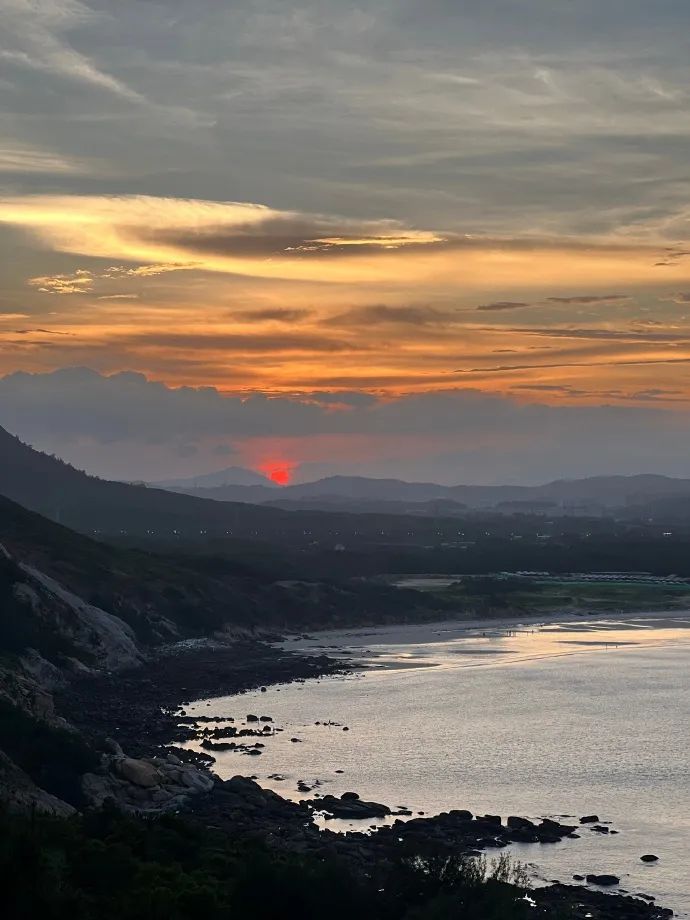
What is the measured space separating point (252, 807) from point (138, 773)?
6947 mm

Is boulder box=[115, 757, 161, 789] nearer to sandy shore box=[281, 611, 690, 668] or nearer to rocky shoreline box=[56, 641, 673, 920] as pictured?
rocky shoreline box=[56, 641, 673, 920]

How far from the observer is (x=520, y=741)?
8706cm

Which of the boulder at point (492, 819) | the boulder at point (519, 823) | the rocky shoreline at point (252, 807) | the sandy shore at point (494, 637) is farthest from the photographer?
the sandy shore at point (494, 637)

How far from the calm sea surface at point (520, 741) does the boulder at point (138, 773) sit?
8.03 metres

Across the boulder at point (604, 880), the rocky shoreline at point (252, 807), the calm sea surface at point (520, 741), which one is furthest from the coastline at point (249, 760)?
the calm sea surface at point (520, 741)

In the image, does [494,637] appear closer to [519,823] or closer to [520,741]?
[520,741]

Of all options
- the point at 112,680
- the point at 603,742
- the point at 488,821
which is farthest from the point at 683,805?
the point at 112,680

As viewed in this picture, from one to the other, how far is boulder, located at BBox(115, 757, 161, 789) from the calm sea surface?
803 cm

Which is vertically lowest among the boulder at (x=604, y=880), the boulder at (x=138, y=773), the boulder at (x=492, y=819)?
the boulder at (x=604, y=880)

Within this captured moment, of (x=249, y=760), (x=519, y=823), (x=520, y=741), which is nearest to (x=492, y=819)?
(x=519, y=823)

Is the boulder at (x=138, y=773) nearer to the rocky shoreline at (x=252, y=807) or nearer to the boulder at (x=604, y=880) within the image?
the rocky shoreline at (x=252, y=807)

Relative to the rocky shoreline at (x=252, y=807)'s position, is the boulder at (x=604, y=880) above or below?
below

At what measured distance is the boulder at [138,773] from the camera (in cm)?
6462

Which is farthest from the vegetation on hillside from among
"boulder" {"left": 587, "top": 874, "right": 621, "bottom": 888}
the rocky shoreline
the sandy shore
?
the sandy shore
